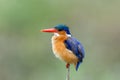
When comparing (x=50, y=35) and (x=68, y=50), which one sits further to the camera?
(x=50, y=35)

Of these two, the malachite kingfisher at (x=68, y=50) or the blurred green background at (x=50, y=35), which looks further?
the blurred green background at (x=50, y=35)

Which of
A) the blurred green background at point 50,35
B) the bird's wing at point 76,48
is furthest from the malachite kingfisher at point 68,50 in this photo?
the blurred green background at point 50,35

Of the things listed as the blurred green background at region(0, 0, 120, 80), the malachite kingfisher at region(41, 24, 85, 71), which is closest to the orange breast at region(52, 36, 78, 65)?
the malachite kingfisher at region(41, 24, 85, 71)

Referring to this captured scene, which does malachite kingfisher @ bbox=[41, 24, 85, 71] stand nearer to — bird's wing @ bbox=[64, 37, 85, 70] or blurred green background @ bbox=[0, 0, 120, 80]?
bird's wing @ bbox=[64, 37, 85, 70]

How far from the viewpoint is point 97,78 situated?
5910mm

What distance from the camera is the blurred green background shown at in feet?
20.3

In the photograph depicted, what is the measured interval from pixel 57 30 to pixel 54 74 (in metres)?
3.19

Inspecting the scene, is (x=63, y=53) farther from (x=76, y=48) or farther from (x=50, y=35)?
(x=50, y=35)

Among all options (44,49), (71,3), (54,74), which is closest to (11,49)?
(44,49)

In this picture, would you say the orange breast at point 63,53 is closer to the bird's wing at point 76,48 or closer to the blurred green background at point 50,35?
the bird's wing at point 76,48

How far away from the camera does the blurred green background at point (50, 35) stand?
244 inches

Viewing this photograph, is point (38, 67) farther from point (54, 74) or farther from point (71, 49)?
point (71, 49)

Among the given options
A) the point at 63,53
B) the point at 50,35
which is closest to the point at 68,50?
the point at 63,53

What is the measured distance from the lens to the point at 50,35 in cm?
674
